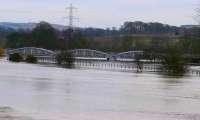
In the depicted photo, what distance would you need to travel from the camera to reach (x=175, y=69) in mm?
54875

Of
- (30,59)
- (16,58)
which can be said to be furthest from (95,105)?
(16,58)

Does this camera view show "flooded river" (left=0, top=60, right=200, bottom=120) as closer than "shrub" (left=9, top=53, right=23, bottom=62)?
Yes

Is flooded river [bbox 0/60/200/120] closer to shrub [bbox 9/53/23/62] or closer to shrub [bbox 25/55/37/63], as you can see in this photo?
shrub [bbox 25/55/37/63]

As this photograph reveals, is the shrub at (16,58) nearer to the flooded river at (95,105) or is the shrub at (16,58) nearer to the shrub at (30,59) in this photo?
the shrub at (30,59)

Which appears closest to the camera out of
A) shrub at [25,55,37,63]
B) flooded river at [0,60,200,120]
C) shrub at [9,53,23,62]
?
flooded river at [0,60,200,120]

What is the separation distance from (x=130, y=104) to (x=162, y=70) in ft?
120

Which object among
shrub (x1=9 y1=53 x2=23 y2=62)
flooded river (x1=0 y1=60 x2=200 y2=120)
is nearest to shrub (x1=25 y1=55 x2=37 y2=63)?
shrub (x1=9 y1=53 x2=23 y2=62)

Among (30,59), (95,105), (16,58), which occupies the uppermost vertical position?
(16,58)

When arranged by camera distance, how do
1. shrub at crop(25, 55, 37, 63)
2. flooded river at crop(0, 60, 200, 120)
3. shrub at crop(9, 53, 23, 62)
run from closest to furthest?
flooded river at crop(0, 60, 200, 120), shrub at crop(25, 55, 37, 63), shrub at crop(9, 53, 23, 62)

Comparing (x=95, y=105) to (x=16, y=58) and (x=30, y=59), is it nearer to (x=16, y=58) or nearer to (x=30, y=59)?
(x=30, y=59)

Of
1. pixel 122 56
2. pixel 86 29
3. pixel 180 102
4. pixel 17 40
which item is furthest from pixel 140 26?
pixel 180 102

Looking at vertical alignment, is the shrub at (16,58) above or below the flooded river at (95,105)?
above

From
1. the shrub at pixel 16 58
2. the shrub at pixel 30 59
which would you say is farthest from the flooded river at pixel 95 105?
the shrub at pixel 16 58

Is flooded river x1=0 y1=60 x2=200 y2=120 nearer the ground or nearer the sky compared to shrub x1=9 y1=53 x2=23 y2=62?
nearer the ground
